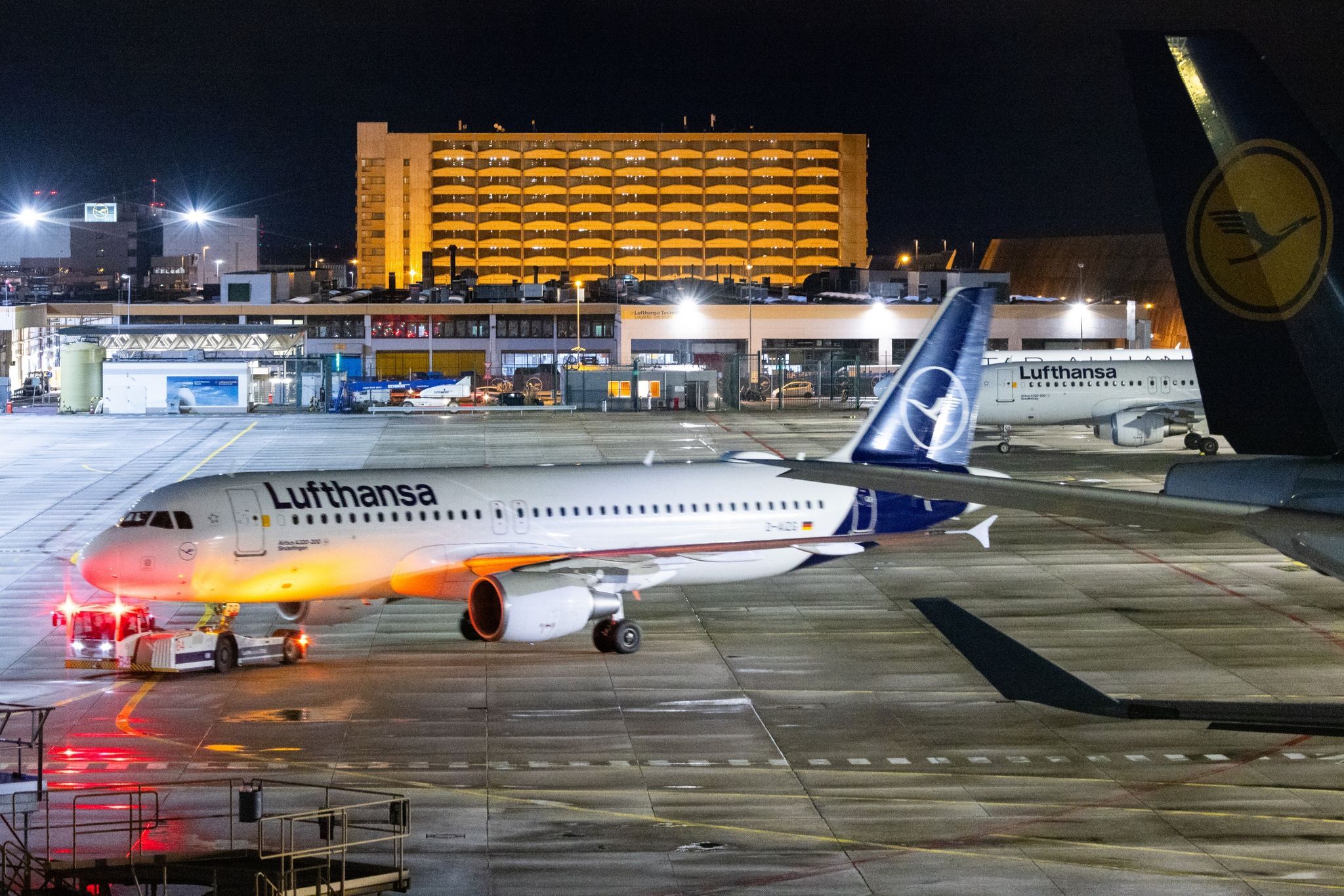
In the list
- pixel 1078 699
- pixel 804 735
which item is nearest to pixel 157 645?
pixel 804 735

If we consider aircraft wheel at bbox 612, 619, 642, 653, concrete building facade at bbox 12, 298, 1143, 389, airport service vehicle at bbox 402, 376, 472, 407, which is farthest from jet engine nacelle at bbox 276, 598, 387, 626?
concrete building facade at bbox 12, 298, 1143, 389

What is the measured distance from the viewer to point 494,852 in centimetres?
2192

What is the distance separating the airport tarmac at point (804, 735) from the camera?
71.2 ft

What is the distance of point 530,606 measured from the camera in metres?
32.5

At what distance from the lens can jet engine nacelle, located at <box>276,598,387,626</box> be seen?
118ft

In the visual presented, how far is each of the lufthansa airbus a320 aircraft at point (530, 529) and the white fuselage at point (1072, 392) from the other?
41.8 metres

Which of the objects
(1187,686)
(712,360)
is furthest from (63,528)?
(712,360)

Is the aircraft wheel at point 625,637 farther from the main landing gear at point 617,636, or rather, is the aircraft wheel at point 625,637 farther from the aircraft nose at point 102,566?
the aircraft nose at point 102,566

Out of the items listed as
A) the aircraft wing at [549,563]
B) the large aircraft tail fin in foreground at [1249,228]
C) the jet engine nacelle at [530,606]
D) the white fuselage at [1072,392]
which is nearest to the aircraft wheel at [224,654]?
the aircraft wing at [549,563]

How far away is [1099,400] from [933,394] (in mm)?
45489

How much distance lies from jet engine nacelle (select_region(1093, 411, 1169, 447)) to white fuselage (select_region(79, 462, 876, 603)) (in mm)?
46705

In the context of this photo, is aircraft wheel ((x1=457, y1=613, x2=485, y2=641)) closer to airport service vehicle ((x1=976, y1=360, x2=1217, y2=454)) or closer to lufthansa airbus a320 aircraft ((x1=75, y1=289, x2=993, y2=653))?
lufthansa airbus a320 aircraft ((x1=75, y1=289, x2=993, y2=653))

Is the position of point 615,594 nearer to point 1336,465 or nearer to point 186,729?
point 186,729

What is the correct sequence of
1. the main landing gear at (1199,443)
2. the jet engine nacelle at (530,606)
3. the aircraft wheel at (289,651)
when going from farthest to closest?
the main landing gear at (1199,443), the aircraft wheel at (289,651), the jet engine nacelle at (530,606)
